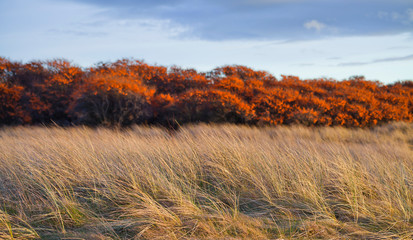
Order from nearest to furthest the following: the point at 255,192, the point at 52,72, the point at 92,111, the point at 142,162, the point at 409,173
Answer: the point at 255,192 → the point at 142,162 → the point at 409,173 → the point at 92,111 → the point at 52,72

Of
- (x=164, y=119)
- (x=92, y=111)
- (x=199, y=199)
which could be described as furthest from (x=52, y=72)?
(x=199, y=199)

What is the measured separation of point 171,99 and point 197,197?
8.95m

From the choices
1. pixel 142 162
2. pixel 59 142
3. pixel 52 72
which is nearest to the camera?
pixel 142 162

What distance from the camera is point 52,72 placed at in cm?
1438

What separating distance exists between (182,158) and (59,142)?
246 cm

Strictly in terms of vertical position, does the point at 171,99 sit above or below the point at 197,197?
above

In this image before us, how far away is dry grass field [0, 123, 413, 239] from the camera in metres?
3.24

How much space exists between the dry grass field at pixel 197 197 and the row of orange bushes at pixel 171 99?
6558 mm

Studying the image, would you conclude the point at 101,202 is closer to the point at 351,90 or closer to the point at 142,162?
the point at 142,162

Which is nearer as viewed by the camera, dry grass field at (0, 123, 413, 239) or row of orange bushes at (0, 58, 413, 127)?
dry grass field at (0, 123, 413, 239)

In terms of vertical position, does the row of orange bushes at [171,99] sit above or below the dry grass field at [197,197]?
above

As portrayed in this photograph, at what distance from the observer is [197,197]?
3.97 metres

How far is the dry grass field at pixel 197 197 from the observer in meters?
3.24

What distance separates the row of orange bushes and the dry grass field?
258 inches
